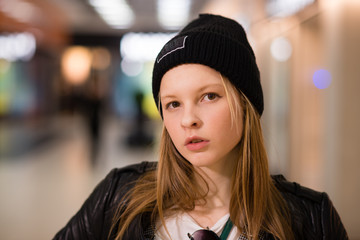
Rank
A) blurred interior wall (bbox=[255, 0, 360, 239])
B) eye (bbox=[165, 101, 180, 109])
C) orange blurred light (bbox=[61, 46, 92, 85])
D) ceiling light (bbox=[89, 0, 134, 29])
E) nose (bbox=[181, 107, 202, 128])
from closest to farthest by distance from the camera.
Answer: nose (bbox=[181, 107, 202, 128]), eye (bbox=[165, 101, 180, 109]), blurred interior wall (bbox=[255, 0, 360, 239]), ceiling light (bbox=[89, 0, 134, 29]), orange blurred light (bbox=[61, 46, 92, 85])

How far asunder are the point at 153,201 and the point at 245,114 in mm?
440

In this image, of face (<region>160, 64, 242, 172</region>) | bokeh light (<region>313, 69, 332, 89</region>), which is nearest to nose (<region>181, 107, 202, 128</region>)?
face (<region>160, 64, 242, 172</region>)

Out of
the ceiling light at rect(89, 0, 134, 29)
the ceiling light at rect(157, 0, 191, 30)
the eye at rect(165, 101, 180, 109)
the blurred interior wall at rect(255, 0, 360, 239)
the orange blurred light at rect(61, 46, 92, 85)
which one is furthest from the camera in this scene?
the orange blurred light at rect(61, 46, 92, 85)

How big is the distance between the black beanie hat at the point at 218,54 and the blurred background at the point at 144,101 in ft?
0.78

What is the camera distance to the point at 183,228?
3.75 ft

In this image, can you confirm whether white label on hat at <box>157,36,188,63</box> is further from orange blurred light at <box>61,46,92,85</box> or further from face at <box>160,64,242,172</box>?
orange blurred light at <box>61,46,92,85</box>

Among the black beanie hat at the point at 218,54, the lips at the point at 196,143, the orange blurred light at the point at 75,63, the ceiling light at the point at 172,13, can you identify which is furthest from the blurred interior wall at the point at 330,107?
the orange blurred light at the point at 75,63

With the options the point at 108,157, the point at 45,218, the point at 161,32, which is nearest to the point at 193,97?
the point at 45,218

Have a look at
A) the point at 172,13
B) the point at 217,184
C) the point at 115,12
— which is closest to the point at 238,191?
the point at 217,184

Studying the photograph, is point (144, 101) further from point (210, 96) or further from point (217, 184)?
point (210, 96)

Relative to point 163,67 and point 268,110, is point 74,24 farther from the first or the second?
point 163,67

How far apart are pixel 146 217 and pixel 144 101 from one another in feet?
28.5

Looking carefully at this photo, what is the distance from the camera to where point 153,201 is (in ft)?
3.94

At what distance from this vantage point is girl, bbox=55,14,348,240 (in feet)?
3.43
